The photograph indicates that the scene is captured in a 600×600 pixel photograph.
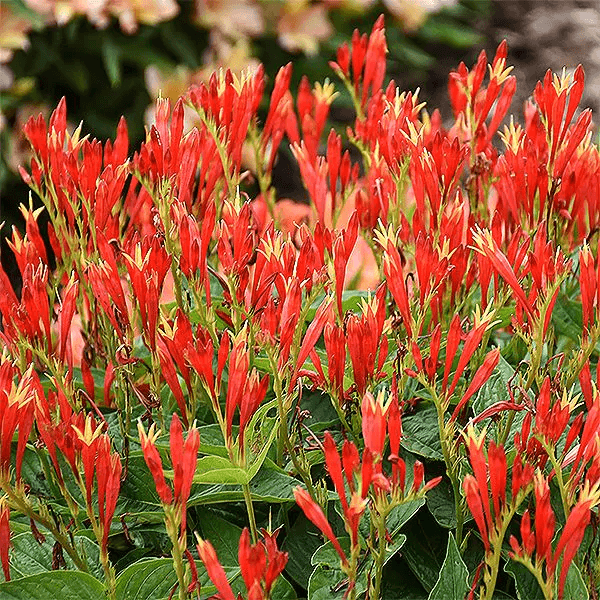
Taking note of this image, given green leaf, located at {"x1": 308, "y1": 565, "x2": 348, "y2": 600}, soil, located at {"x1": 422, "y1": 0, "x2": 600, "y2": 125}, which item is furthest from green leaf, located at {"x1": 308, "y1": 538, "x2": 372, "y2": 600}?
soil, located at {"x1": 422, "y1": 0, "x2": 600, "y2": 125}

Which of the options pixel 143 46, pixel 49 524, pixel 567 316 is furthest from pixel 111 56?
pixel 49 524

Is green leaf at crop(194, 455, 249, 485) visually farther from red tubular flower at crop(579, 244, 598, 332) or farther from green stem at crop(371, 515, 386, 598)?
red tubular flower at crop(579, 244, 598, 332)

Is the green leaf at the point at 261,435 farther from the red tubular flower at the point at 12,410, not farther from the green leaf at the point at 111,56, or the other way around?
the green leaf at the point at 111,56

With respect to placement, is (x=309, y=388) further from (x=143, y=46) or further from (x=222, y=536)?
(x=143, y=46)

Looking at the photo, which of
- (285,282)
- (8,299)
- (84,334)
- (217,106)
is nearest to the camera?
(285,282)

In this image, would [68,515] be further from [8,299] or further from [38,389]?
[8,299]

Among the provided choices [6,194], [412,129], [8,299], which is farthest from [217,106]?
[6,194]

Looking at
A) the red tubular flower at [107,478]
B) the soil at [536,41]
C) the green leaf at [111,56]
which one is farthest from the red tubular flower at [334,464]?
the soil at [536,41]
